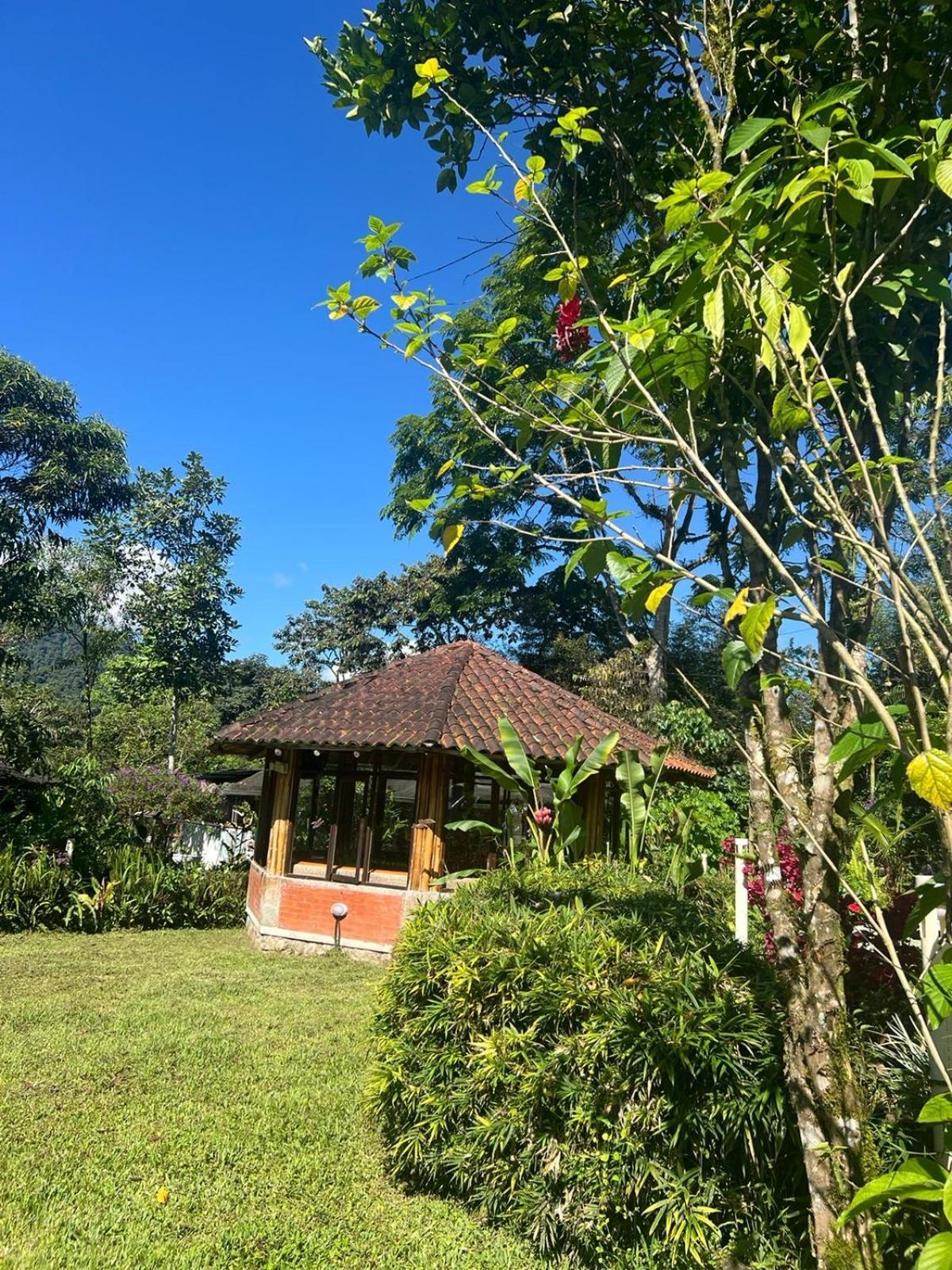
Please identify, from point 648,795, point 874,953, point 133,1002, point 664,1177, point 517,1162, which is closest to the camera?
point 664,1177

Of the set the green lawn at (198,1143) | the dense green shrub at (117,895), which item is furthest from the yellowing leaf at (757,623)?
the dense green shrub at (117,895)

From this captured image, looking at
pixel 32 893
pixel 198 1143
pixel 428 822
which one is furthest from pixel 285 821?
pixel 198 1143

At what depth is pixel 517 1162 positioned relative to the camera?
3795 millimetres

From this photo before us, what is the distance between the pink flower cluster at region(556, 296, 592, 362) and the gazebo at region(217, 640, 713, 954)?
23.3ft

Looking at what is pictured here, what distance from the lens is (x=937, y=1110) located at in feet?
4.45

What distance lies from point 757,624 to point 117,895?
13884 mm

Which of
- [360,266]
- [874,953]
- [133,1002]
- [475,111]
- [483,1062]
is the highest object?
[475,111]

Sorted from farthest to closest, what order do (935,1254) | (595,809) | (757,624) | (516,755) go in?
(595,809), (516,755), (757,624), (935,1254)

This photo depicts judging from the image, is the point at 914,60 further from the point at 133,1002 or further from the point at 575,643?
the point at 575,643

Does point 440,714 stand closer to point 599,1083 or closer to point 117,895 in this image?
point 117,895

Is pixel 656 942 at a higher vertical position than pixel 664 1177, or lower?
higher

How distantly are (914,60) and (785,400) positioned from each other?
1623 mm

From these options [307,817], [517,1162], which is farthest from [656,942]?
[307,817]

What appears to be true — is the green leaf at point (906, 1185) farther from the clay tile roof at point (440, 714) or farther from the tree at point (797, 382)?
the clay tile roof at point (440, 714)
